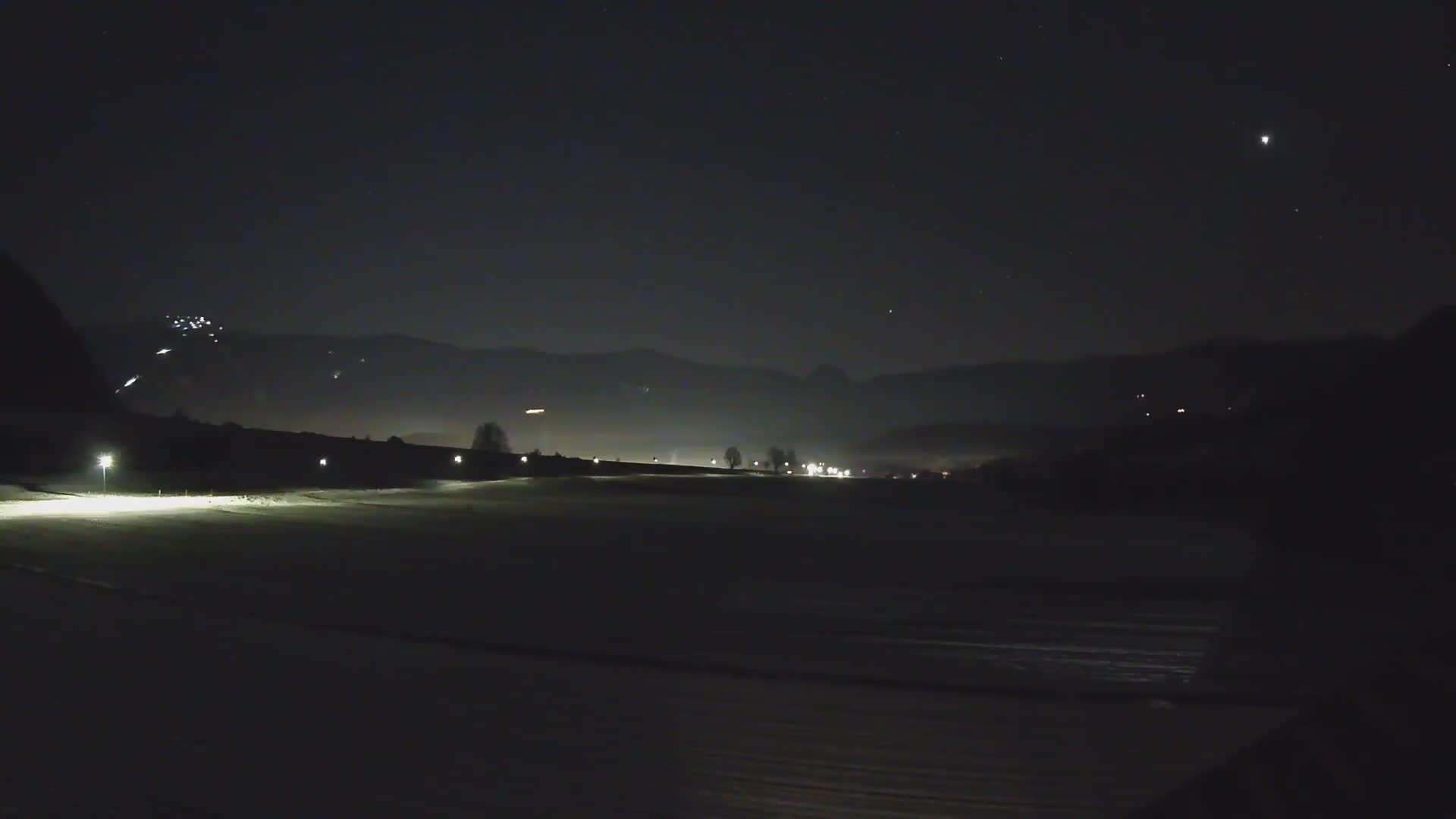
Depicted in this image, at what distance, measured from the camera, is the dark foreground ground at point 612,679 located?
234 inches

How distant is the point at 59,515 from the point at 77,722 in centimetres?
1749

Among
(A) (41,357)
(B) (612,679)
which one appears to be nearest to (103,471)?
(B) (612,679)

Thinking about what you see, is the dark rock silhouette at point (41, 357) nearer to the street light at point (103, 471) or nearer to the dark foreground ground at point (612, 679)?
the street light at point (103, 471)

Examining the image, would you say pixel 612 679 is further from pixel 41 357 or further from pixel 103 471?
pixel 41 357

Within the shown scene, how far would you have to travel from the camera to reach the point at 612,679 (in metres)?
8.49

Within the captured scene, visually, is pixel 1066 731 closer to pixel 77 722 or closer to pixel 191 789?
pixel 191 789

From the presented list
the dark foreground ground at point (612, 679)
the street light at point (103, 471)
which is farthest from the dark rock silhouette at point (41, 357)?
the dark foreground ground at point (612, 679)

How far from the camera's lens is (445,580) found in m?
13.9

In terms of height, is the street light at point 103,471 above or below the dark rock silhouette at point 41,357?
below

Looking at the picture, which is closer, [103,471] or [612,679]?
[612,679]

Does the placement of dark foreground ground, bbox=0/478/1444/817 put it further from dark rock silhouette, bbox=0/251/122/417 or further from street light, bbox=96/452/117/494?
dark rock silhouette, bbox=0/251/122/417

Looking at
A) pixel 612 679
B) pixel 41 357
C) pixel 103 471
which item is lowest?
pixel 612 679

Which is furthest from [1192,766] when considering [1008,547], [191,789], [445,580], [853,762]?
Result: [1008,547]

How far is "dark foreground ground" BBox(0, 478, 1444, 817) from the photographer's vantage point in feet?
19.5
